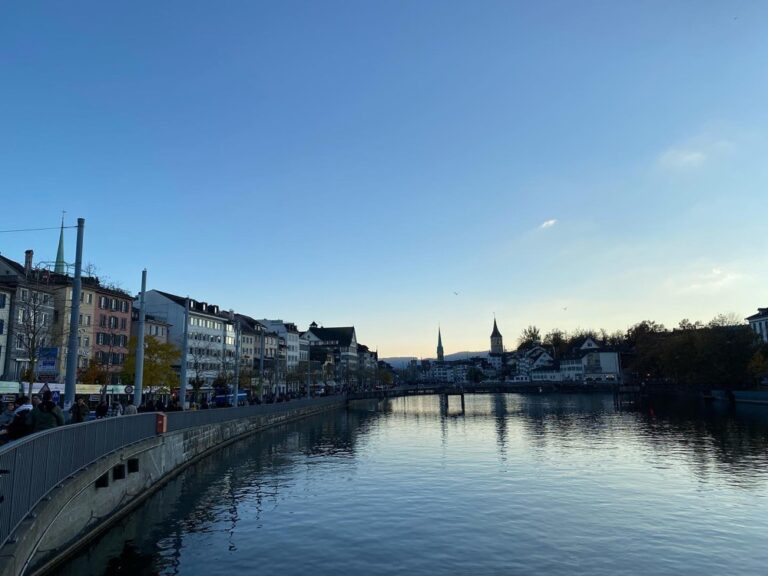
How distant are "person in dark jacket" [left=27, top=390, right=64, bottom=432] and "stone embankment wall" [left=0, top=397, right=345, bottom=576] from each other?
1.79 meters

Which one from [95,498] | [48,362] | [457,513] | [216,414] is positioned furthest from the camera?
[216,414]

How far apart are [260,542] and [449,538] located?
730 centimetres

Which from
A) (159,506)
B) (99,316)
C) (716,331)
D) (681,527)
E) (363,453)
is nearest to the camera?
(681,527)

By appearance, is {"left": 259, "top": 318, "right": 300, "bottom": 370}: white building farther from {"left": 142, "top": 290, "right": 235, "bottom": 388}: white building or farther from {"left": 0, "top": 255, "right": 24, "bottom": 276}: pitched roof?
{"left": 0, "top": 255, "right": 24, "bottom": 276}: pitched roof

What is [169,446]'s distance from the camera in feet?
117

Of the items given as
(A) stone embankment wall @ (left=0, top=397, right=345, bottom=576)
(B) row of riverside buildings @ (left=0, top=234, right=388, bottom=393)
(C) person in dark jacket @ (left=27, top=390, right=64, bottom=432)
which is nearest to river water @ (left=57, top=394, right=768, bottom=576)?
(A) stone embankment wall @ (left=0, top=397, right=345, bottom=576)

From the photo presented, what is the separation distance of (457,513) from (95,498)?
50.0ft

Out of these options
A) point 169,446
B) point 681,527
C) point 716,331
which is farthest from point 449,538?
point 716,331

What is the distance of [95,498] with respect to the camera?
2273cm

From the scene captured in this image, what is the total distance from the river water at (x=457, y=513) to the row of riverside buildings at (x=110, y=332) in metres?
9.99

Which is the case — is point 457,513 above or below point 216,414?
below

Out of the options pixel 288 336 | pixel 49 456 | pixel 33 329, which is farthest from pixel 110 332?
pixel 288 336

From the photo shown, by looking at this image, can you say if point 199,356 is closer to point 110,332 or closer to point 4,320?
point 110,332

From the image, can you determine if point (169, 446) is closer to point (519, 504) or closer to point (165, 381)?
point (519, 504)
